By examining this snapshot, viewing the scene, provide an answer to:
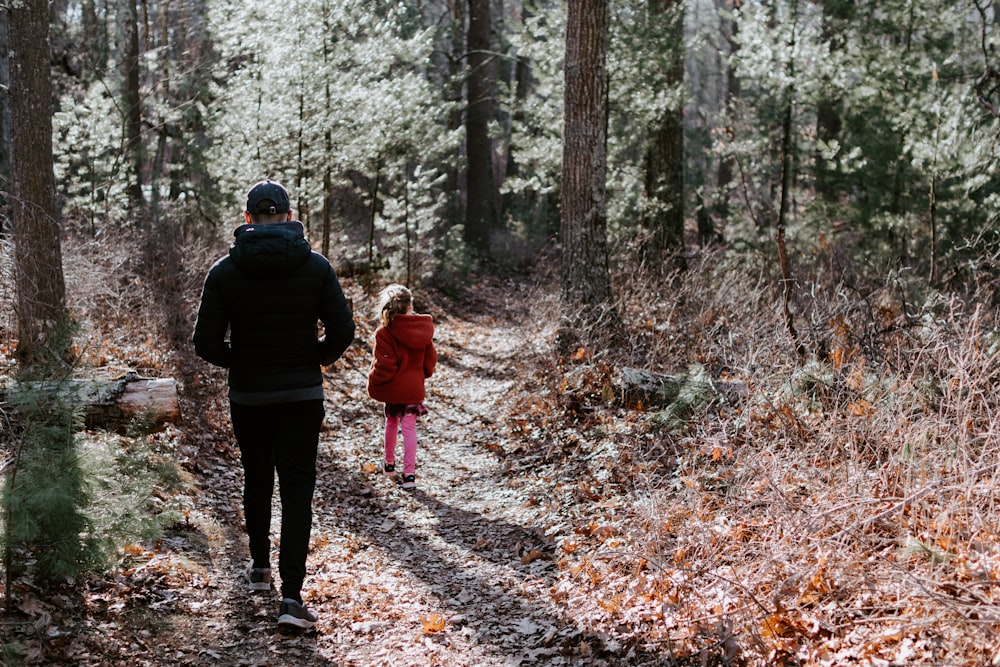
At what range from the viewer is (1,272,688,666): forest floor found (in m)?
4.12

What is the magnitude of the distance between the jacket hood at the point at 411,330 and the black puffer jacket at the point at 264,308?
2.65 metres

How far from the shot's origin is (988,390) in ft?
17.0

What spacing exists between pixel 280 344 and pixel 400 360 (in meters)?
2.88

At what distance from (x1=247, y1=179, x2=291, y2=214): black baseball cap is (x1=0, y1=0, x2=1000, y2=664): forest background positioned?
113 centimetres

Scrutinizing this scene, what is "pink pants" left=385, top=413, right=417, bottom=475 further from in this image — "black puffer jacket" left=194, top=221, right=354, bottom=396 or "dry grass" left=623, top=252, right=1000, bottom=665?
"black puffer jacket" left=194, top=221, right=354, bottom=396

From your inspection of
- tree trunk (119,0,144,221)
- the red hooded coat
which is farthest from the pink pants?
tree trunk (119,0,144,221)

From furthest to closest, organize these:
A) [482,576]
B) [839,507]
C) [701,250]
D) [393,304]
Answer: [701,250] → [393,304] → [482,576] → [839,507]

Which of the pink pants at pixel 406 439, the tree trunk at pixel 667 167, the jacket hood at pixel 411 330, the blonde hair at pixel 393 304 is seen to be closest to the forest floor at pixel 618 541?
the pink pants at pixel 406 439

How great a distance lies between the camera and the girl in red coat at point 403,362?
23.0 feet

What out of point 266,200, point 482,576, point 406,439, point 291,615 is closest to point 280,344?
point 266,200

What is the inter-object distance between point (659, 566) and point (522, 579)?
128cm

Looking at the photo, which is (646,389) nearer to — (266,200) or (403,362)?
(403,362)

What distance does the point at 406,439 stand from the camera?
7184 millimetres

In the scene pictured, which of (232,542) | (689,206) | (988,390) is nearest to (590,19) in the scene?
(988,390)
